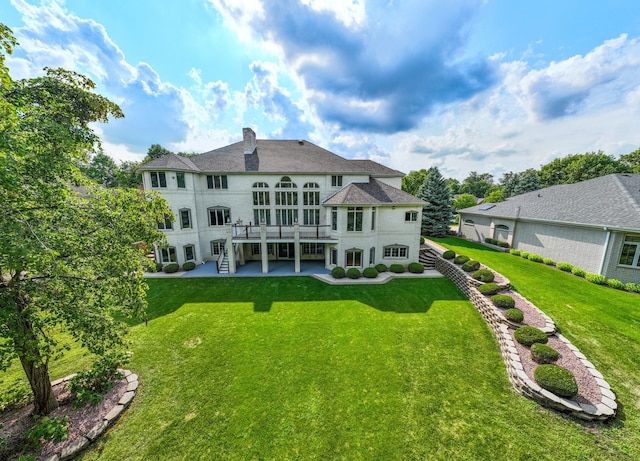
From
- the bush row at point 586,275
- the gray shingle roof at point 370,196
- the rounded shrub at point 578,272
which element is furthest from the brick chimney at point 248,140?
the rounded shrub at point 578,272

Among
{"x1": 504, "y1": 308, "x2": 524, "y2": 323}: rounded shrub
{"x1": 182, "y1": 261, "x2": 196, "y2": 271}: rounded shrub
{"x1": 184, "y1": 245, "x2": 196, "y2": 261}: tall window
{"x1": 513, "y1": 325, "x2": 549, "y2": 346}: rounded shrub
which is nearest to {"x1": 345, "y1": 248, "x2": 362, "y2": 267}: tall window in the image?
{"x1": 504, "y1": 308, "x2": 524, "y2": 323}: rounded shrub

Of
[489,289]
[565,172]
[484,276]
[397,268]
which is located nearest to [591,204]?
[484,276]

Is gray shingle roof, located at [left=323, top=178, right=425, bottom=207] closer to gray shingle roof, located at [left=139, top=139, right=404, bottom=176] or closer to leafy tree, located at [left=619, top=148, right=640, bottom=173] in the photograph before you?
gray shingle roof, located at [left=139, top=139, right=404, bottom=176]

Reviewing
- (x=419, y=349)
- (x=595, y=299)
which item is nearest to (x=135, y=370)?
(x=419, y=349)

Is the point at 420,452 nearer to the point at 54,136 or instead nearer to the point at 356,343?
the point at 356,343

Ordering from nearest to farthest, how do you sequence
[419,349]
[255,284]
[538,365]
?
[538,365] < [419,349] < [255,284]

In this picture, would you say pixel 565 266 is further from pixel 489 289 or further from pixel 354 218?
pixel 354 218
